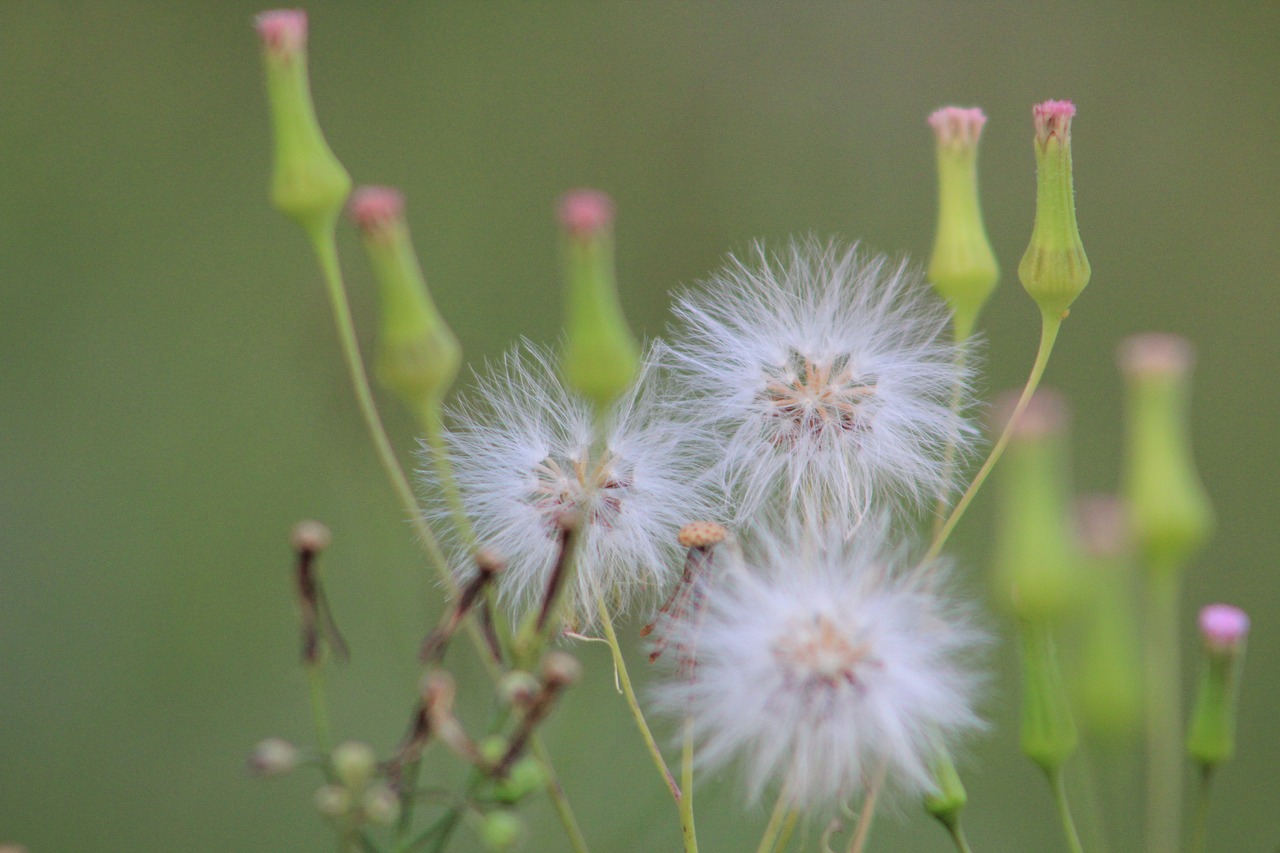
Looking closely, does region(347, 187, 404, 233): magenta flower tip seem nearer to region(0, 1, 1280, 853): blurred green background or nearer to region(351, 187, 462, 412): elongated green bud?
region(351, 187, 462, 412): elongated green bud

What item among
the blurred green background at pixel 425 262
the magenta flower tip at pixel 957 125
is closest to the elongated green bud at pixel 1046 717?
the magenta flower tip at pixel 957 125

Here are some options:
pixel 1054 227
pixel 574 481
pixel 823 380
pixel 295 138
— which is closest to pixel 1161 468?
pixel 1054 227

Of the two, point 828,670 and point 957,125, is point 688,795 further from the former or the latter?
point 957,125

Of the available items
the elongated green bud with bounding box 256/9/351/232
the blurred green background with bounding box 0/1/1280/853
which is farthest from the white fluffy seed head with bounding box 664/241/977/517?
the blurred green background with bounding box 0/1/1280/853

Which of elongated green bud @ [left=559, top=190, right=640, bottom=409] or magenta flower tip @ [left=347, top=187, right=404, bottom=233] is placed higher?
magenta flower tip @ [left=347, top=187, right=404, bottom=233]

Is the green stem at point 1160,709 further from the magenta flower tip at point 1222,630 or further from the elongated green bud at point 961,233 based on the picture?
the elongated green bud at point 961,233

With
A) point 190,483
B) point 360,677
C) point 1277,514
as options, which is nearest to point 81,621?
point 190,483
